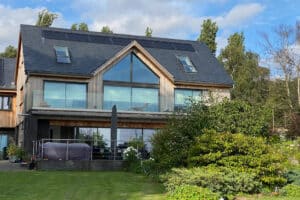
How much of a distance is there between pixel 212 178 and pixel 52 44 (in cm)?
2424

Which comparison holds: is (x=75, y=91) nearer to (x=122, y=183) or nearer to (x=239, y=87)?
(x=122, y=183)

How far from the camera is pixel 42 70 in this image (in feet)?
105

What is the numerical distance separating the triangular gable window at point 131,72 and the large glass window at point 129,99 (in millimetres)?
653

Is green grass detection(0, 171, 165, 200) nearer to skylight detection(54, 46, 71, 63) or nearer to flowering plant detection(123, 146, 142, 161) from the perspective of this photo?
flowering plant detection(123, 146, 142, 161)

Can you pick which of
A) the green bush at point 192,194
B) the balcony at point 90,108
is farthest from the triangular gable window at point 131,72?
the green bush at point 192,194

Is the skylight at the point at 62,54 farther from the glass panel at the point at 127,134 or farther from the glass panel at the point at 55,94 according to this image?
the glass panel at the point at 127,134

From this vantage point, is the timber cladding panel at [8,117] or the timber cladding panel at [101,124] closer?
the timber cladding panel at [101,124]

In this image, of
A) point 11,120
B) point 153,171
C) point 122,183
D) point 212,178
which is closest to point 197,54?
point 11,120

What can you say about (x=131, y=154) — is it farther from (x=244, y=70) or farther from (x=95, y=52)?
(x=244, y=70)

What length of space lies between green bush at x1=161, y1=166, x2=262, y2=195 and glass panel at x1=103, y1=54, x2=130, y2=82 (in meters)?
18.6

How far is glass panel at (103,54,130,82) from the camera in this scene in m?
33.4

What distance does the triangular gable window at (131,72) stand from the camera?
110ft

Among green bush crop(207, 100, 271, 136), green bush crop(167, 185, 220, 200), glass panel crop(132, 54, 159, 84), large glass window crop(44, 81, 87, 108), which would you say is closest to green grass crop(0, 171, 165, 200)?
green bush crop(167, 185, 220, 200)

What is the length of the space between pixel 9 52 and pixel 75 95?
100 feet
